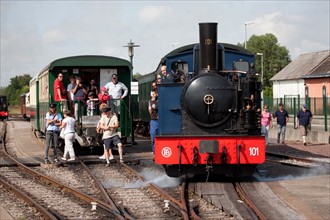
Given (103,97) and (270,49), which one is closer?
(103,97)

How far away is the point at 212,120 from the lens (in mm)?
11938

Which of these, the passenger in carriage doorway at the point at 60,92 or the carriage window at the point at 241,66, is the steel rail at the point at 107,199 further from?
the passenger in carriage doorway at the point at 60,92

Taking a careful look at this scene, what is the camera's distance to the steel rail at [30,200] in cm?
918

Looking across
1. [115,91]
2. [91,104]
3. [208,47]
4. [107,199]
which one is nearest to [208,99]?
[208,47]

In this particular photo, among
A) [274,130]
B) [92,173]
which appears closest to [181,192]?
[92,173]

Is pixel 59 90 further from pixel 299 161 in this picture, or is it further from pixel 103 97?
pixel 299 161

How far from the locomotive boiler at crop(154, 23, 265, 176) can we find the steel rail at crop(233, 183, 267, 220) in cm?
44

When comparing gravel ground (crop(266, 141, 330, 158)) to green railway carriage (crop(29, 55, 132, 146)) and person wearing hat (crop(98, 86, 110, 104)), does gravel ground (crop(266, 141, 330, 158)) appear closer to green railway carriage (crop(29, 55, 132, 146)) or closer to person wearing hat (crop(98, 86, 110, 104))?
green railway carriage (crop(29, 55, 132, 146))

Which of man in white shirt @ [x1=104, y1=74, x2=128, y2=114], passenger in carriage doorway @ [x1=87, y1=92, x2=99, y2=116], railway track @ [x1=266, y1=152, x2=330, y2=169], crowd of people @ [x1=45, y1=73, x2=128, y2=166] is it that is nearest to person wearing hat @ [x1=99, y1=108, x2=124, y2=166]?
crowd of people @ [x1=45, y1=73, x2=128, y2=166]

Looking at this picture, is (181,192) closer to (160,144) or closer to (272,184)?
(160,144)

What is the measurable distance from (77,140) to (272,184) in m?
8.00

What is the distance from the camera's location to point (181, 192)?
11109 millimetres

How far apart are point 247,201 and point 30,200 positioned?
3.60m

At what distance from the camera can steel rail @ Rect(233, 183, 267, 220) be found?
9039mm
